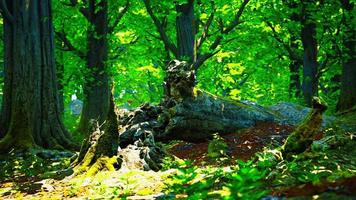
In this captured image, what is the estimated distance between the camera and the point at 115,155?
26.3 feet

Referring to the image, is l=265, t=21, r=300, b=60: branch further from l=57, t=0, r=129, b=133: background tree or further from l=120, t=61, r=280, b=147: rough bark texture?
l=120, t=61, r=280, b=147: rough bark texture

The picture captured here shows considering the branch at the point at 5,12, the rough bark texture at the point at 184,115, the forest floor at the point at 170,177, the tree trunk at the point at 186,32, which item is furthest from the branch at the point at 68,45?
the forest floor at the point at 170,177

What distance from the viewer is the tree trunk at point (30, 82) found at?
482 inches

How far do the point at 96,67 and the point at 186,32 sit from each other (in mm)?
4244

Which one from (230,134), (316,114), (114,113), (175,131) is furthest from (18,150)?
(316,114)

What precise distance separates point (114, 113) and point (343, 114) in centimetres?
1074

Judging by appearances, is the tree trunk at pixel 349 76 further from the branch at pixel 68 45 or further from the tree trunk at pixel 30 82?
the branch at pixel 68 45

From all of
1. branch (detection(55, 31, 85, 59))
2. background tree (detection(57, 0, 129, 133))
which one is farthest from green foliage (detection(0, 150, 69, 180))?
branch (detection(55, 31, 85, 59))

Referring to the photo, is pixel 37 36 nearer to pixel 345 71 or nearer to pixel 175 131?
pixel 175 131

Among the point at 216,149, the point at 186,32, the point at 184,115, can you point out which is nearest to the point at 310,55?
the point at 186,32

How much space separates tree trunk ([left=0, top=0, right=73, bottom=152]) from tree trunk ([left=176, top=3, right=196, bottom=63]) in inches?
292

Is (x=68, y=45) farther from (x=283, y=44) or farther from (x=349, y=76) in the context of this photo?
(x=349, y=76)

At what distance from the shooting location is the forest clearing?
547cm

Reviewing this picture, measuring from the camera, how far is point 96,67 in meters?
19.1
